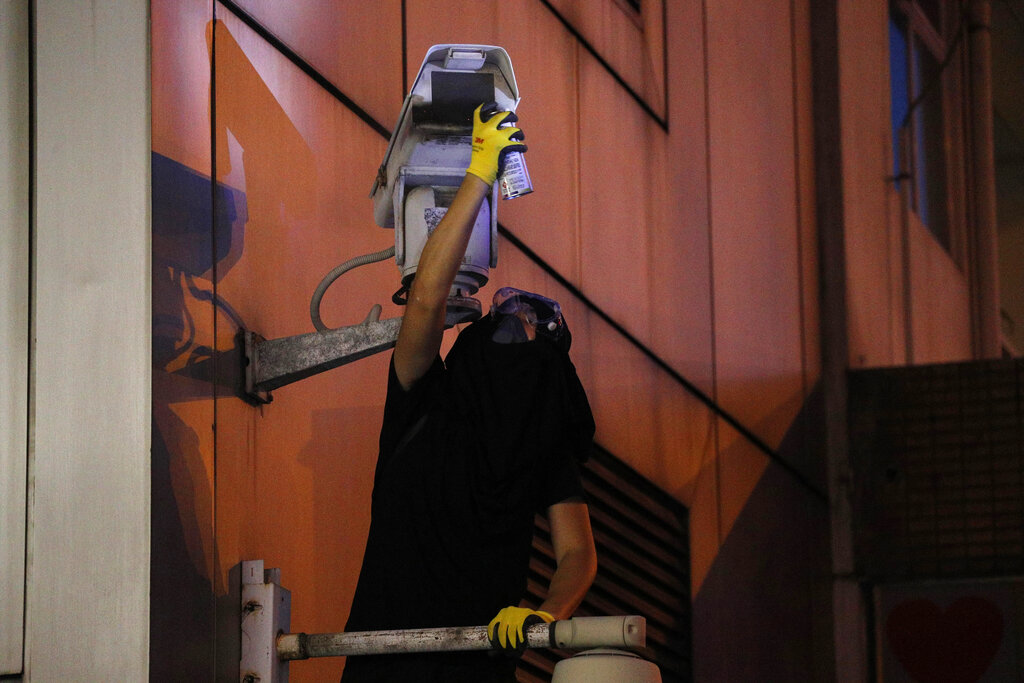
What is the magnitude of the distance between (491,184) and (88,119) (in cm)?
63

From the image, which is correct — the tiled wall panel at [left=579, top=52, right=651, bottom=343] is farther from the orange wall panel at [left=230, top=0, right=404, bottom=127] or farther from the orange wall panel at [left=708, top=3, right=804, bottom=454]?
the orange wall panel at [left=230, top=0, right=404, bottom=127]

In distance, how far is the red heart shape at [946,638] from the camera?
448 centimetres

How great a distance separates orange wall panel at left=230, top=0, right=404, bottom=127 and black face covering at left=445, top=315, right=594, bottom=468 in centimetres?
75

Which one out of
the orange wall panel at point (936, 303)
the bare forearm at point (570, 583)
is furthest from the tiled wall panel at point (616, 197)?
the orange wall panel at point (936, 303)

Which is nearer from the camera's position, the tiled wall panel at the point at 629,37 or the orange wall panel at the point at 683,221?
the tiled wall panel at the point at 629,37

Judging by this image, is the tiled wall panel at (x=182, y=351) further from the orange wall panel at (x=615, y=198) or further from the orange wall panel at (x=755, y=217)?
the orange wall panel at (x=755, y=217)

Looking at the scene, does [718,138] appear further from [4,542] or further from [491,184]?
[4,542]

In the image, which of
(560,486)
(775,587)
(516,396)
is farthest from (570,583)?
(775,587)

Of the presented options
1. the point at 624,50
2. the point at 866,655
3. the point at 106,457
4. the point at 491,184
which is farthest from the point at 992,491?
the point at 106,457

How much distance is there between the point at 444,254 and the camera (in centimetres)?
199

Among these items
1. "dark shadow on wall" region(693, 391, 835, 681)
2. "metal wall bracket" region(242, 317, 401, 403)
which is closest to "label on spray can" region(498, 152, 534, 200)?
"metal wall bracket" region(242, 317, 401, 403)

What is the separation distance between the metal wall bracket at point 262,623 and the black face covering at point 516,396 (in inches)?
16.9

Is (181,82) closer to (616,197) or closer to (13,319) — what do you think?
(13,319)

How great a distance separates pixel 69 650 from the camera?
5.87ft
